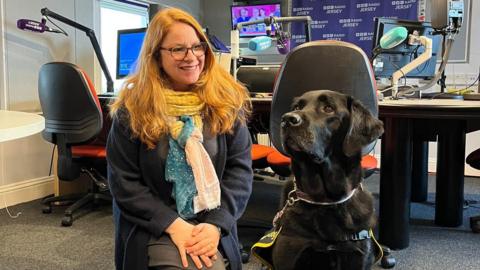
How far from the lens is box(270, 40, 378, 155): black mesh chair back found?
2.05 meters

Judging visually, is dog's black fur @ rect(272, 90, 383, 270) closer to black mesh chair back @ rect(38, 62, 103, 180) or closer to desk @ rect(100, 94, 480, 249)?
desk @ rect(100, 94, 480, 249)

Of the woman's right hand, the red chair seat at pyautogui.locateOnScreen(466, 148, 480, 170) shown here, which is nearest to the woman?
the woman's right hand

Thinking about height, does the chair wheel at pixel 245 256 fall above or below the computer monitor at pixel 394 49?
below

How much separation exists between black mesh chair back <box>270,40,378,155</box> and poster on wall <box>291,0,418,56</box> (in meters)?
3.25

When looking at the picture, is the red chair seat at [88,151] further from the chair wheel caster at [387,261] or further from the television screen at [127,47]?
the chair wheel caster at [387,261]

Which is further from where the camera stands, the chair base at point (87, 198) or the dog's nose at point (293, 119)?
the chair base at point (87, 198)

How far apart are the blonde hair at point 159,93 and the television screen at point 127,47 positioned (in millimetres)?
2532

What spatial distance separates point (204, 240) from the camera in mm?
1252

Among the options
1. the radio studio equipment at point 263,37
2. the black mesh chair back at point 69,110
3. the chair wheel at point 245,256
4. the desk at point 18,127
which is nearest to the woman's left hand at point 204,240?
the desk at point 18,127

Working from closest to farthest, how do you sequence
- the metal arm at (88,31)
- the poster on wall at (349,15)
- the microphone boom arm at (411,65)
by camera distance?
the microphone boom arm at (411,65)
the metal arm at (88,31)
the poster on wall at (349,15)

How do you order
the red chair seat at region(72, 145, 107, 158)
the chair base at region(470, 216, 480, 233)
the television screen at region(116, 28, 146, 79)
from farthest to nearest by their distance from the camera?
the television screen at region(116, 28, 146, 79), the red chair seat at region(72, 145, 107, 158), the chair base at region(470, 216, 480, 233)

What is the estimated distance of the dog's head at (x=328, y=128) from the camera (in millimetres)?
1407

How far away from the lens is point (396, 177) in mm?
2426

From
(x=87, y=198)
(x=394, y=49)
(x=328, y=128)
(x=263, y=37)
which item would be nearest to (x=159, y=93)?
(x=328, y=128)
